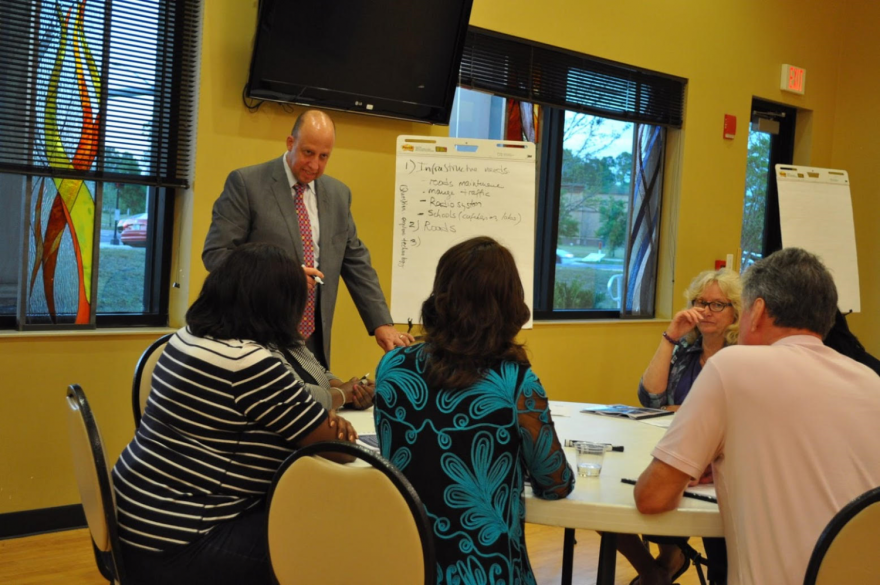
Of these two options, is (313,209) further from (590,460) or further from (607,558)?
(607,558)

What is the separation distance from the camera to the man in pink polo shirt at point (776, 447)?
5.32ft

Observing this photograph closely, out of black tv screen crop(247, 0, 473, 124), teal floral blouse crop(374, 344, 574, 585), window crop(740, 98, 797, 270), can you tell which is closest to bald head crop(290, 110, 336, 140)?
black tv screen crop(247, 0, 473, 124)

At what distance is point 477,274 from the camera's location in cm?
171

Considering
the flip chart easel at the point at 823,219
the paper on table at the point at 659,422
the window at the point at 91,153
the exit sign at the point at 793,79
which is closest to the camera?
the paper on table at the point at 659,422

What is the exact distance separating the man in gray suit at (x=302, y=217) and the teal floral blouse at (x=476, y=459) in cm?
134

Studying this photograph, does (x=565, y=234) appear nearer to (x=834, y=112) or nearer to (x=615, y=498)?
(x=834, y=112)

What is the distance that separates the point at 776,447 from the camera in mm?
1629

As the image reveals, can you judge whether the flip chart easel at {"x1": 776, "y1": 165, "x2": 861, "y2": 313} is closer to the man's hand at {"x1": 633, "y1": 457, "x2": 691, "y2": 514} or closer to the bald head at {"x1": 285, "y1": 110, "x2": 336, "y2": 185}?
the bald head at {"x1": 285, "y1": 110, "x2": 336, "y2": 185}

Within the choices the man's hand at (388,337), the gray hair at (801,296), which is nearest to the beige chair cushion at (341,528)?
the gray hair at (801,296)

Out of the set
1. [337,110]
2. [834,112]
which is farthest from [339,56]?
[834,112]

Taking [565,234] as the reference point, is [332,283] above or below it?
below

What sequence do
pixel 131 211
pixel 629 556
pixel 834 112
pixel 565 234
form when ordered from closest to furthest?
pixel 629 556
pixel 131 211
pixel 565 234
pixel 834 112

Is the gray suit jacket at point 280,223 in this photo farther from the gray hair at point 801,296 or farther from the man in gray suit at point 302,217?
the gray hair at point 801,296

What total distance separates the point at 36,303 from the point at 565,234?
3.10 metres
